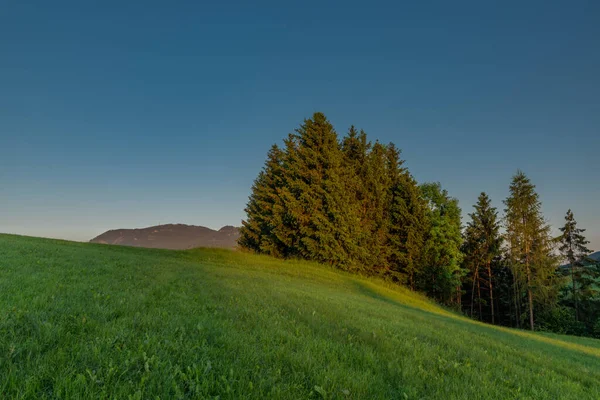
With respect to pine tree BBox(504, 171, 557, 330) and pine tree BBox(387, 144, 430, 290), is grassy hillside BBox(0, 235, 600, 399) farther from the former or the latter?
pine tree BBox(504, 171, 557, 330)

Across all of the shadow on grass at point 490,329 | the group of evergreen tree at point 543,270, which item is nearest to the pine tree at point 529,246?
the group of evergreen tree at point 543,270

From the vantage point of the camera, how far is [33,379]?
7.57 ft

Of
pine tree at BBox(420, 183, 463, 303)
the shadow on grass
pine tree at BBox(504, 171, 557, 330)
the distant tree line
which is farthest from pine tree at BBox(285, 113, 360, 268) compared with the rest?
pine tree at BBox(504, 171, 557, 330)

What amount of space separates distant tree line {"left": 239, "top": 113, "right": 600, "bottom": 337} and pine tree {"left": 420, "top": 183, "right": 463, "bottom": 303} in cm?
14

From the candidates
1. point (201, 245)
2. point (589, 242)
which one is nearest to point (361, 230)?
point (201, 245)

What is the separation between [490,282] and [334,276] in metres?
33.4

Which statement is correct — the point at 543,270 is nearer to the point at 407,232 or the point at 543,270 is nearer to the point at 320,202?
the point at 407,232

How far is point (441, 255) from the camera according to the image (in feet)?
128

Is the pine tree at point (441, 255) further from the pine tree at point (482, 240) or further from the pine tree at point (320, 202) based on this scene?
the pine tree at point (320, 202)

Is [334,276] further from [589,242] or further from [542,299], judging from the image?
[589,242]

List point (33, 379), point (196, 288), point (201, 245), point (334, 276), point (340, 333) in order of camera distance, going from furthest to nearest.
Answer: point (201, 245) → point (334, 276) → point (196, 288) → point (340, 333) → point (33, 379)

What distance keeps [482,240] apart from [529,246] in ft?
31.5

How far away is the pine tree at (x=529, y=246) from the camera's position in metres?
33.8

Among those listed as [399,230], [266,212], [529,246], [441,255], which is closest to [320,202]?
[266,212]
